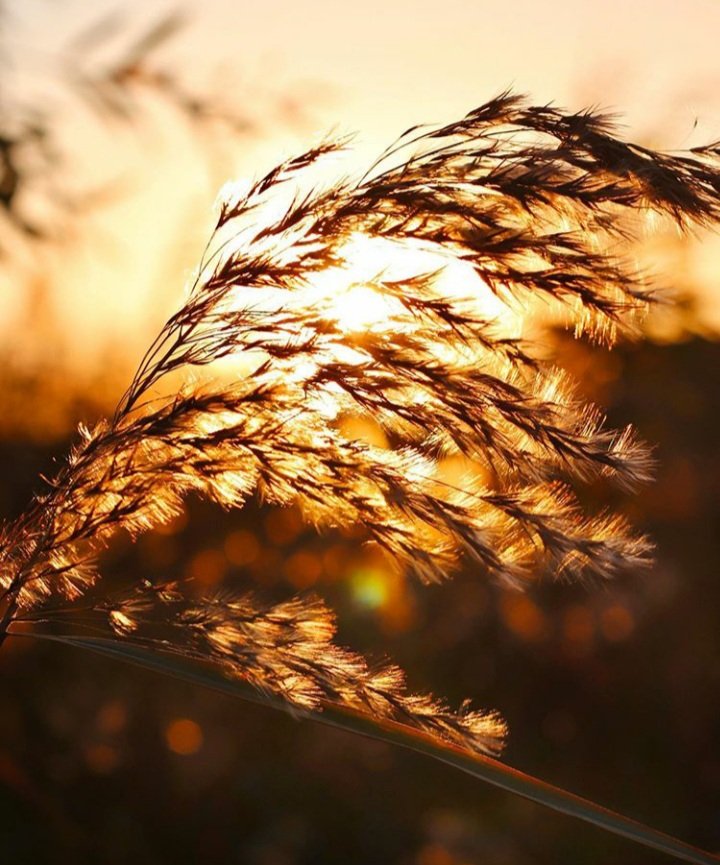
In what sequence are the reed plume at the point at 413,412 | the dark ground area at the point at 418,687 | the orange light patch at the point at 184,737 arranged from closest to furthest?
the reed plume at the point at 413,412 < the dark ground area at the point at 418,687 < the orange light patch at the point at 184,737

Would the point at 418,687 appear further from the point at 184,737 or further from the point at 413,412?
the point at 413,412

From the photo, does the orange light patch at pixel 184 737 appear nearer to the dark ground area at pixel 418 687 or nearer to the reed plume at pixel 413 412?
the dark ground area at pixel 418 687

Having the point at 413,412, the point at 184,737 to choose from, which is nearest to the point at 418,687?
the point at 184,737

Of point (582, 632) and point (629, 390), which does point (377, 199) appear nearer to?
point (582, 632)

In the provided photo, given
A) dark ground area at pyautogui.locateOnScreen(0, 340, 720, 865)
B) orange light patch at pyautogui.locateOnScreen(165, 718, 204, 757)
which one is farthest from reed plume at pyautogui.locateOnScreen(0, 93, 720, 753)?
orange light patch at pyautogui.locateOnScreen(165, 718, 204, 757)

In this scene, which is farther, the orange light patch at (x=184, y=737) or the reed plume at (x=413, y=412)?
the orange light patch at (x=184, y=737)

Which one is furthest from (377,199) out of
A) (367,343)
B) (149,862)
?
(149,862)

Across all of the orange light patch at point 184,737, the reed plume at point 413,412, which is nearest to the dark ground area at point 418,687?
the orange light patch at point 184,737

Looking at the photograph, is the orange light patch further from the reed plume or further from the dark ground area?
the reed plume

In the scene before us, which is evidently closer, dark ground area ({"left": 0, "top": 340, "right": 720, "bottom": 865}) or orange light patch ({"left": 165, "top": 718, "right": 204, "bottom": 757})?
dark ground area ({"left": 0, "top": 340, "right": 720, "bottom": 865})
